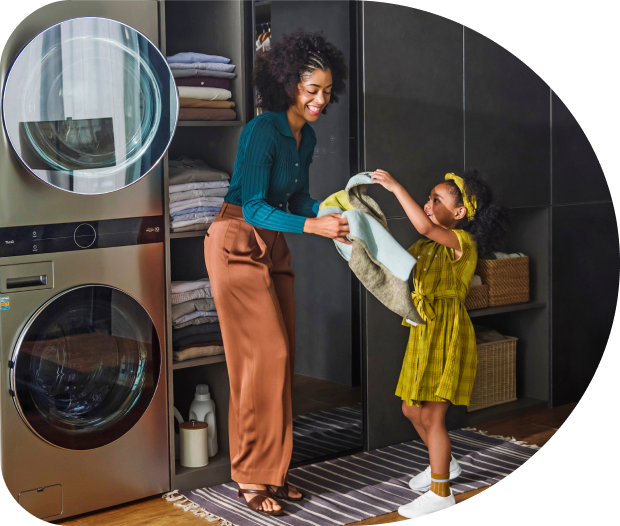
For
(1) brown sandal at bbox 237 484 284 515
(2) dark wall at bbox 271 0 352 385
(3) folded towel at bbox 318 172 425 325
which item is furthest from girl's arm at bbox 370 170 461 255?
(1) brown sandal at bbox 237 484 284 515

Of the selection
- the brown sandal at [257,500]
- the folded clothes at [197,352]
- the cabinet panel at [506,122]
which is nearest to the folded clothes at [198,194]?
the folded clothes at [197,352]

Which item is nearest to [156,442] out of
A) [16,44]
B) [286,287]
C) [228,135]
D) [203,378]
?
[203,378]

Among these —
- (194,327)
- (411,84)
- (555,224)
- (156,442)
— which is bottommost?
(156,442)

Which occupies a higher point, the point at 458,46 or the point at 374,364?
the point at 458,46

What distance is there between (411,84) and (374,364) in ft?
3.77

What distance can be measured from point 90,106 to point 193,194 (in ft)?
1.53

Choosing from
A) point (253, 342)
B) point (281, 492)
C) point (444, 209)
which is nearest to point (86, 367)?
point (253, 342)

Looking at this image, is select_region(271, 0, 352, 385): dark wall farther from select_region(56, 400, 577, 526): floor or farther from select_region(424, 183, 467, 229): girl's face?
select_region(56, 400, 577, 526): floor

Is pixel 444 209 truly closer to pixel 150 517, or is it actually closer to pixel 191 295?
pixel 191 295

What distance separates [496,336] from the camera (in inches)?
142

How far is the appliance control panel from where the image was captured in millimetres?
2297

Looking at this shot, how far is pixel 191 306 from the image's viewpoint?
2697mm

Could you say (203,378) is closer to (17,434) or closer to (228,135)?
(17,434)

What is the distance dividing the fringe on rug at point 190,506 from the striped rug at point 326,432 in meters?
0.49
